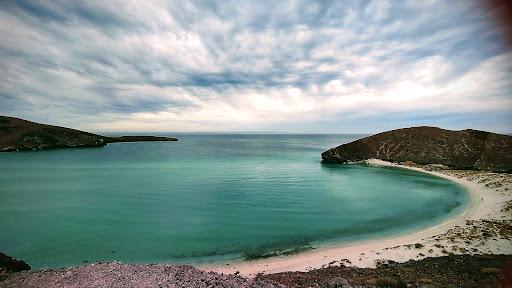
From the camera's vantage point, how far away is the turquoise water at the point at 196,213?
25078mm

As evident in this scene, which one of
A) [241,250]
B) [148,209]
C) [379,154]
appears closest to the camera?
[241,250]

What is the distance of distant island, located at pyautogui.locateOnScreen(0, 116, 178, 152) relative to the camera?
456 ft

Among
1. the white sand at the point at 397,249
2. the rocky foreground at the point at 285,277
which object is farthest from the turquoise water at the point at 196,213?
the rocky foreground at the point at 285,277

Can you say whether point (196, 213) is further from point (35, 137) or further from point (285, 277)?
point (35, 137)

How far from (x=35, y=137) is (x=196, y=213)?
162 metres

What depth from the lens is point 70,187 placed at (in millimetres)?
52500

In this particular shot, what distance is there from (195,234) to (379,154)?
3246 inches

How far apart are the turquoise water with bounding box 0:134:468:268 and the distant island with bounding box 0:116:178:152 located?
318 feet

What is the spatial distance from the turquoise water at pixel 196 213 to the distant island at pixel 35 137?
9687cm

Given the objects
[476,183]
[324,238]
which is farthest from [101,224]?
[476,183]

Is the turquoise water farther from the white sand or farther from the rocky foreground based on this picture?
the rocky foreground

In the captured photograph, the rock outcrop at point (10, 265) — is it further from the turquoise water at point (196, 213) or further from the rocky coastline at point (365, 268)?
the turquoise water at point (196, 213)

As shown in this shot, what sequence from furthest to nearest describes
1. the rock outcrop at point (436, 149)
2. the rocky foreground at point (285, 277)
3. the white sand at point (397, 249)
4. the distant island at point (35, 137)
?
the distant island at point (35, 137)
the rock outcrop at point (436, 149)
the white sand at point (397, 249)
the rocky foreground at point (285, 277)

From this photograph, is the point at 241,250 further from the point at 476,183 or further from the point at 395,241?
the point at 476,183
